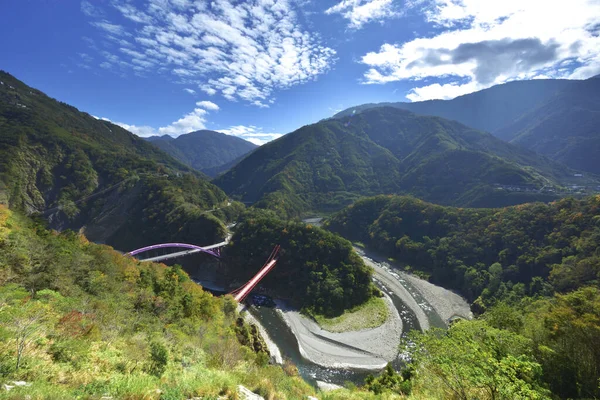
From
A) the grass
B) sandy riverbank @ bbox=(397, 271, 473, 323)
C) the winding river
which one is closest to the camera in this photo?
the winding river

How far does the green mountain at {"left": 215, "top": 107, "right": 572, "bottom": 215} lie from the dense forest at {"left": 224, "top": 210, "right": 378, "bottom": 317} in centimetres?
4850

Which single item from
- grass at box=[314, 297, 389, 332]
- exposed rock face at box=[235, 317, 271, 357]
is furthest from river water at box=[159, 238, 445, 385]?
exposed rock face at box=[235, 317, 271, 357]

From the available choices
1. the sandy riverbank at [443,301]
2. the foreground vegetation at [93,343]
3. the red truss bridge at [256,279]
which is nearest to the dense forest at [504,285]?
the sandy riverbank at [443,301]

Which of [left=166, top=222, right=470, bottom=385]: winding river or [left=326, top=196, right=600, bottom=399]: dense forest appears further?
[left=166, top=222, right=470, bottom=385]: winding river

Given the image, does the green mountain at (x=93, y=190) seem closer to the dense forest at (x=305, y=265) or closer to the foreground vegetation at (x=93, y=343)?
the dense forest at (x=305, y=265)

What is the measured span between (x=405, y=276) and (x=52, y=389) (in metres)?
64.7

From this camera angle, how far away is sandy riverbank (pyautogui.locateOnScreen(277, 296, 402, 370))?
1291 inches

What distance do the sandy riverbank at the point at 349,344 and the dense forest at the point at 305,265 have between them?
18.4ft

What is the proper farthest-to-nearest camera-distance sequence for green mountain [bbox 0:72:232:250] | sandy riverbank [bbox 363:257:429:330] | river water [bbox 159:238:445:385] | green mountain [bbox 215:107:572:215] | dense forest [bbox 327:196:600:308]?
1. green mountain [bbox 215:107:572:215]
2. green mountain [bbox 0:72:232:250]
3. sandy riverbank [bbox 363:257:429:330]
4. dense forest [bbox 327:196:600:308]
5. river water [bbox 159:238:445:385]

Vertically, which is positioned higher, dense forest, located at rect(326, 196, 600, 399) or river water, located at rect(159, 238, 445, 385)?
dense forest, located at rect(326, 196, 600, 399)

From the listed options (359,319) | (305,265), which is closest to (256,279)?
(305,265)

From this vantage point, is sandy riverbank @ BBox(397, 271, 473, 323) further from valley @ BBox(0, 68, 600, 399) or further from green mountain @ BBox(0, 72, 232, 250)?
green mountain @ BBox(0, 72, 232, 250)

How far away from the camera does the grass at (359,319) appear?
4034 centimetres

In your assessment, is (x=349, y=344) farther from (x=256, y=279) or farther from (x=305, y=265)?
(x=256, y=279)
